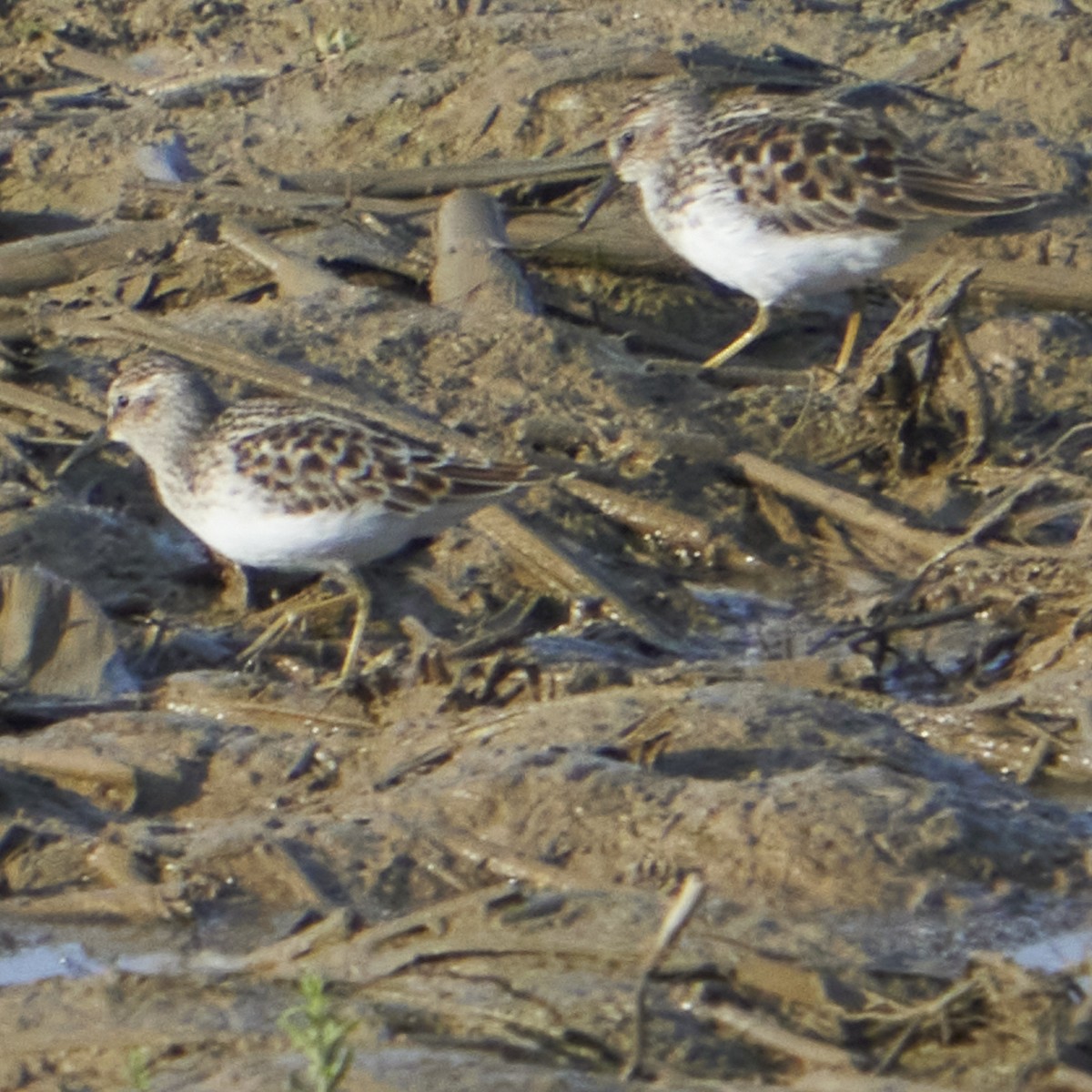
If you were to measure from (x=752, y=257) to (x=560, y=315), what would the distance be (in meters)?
0.89

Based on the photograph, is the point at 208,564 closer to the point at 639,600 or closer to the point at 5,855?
the point at 639,600

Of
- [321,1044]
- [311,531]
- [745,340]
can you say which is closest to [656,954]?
[321,1044]

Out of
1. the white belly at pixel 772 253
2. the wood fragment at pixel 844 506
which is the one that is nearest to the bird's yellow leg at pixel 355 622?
the wood fragment at pixel 844 506

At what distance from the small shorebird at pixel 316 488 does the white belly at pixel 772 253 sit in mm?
2101

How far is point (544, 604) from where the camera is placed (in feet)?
24.8

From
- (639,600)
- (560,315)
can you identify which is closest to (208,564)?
(639,600)

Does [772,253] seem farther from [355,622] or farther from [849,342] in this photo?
[355,622]

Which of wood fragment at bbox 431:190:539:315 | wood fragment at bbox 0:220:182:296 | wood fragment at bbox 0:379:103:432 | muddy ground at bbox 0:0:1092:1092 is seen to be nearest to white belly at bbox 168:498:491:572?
muddy ground at bbox 0:0:1092:1092

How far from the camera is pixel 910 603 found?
7688 millimetres

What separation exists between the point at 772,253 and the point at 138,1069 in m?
5.52

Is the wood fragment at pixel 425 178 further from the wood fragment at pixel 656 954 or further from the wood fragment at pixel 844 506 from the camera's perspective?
the wood fragment at pixel 656 954

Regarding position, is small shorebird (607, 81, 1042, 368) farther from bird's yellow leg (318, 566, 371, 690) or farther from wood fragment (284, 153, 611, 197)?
bird's yellow leg (318, 566, 371, 690)

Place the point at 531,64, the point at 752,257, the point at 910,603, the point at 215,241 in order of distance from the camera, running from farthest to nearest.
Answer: the point at 531,64
the point at 215,241
the point at 752,257
the point at 910,603

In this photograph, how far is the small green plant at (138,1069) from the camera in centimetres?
422
